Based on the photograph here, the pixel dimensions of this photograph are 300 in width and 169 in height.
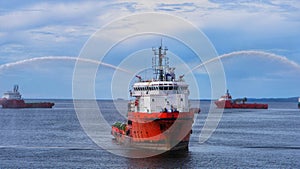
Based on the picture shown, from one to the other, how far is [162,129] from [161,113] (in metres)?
2.00

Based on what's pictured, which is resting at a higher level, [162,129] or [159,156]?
[162,129]

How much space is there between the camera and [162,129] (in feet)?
209

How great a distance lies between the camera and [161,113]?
63.1m

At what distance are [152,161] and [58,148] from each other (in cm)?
1668

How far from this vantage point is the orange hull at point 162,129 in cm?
6334

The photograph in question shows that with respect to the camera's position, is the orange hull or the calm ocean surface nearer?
the calm ocean surface

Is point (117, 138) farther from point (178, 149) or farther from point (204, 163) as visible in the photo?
point (204, 163)

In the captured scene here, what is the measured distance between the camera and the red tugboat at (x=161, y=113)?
209 ft

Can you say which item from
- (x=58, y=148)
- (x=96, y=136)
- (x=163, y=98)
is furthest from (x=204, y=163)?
(x=96, y=136)

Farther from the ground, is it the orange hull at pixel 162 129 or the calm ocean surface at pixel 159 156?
the orange hull at pixel 162 129

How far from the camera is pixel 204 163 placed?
5828 cm

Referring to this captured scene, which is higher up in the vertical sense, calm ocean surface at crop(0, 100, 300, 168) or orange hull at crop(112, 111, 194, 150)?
orange hull at crop(112, 111, 194, 150)

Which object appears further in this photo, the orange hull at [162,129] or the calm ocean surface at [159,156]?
the orange hull at [162,129]

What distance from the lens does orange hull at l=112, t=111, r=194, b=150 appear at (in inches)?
2494
